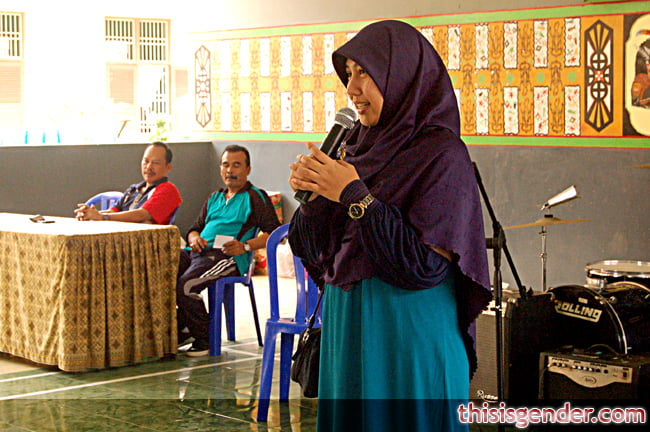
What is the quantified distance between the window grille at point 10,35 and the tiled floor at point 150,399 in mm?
7898

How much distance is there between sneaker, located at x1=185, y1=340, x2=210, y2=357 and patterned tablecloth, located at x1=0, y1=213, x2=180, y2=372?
0.62 ft

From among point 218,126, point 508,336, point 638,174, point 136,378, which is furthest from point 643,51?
point 218,126

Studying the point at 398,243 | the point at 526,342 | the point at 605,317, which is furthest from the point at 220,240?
the point at 398,243

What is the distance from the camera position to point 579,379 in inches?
165

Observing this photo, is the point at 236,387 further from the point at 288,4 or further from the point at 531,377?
the point at 288,4

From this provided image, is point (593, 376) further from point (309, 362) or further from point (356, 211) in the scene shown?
point (356, 211)

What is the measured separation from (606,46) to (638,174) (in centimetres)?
97

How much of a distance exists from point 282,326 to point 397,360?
2361 mm

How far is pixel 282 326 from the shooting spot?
4758mm

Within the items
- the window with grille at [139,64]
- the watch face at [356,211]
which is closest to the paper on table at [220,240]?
the watch face at [356,211]

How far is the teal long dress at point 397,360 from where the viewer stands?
2.43 meters

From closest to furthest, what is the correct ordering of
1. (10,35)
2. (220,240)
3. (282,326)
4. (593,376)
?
(593,376) → (282,326) → (220,240) → (10,35)

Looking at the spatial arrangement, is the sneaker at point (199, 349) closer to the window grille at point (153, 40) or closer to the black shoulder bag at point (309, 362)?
the black shoulder bag at point (309, 362)

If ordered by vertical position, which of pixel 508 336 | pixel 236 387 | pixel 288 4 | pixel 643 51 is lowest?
pixel 236 387
